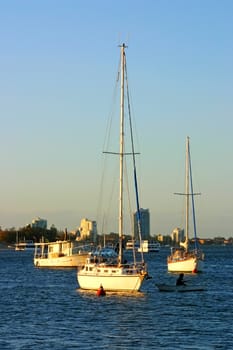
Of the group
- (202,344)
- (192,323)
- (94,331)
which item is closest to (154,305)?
(192,323)

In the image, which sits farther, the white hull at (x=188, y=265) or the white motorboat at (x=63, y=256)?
the white motorboat at (x=63, y=256)

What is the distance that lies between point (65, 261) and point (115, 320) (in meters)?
84.5

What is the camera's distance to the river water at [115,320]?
44.9 m

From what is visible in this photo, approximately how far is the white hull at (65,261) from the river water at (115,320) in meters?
51.5

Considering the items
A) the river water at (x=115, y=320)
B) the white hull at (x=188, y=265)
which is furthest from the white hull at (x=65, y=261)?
the river water at (x=115, y=320)

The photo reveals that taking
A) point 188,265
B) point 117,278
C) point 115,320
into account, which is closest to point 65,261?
point 188,265

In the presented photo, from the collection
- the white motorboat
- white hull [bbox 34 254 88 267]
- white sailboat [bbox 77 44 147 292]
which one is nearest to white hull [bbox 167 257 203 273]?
white hull [bbox 34 254 88 267]

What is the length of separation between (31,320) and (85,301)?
1339cm

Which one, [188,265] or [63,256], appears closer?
[188,265]

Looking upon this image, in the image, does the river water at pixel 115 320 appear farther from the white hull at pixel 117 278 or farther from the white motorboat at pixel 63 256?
the white motorboat at pixel 63 256

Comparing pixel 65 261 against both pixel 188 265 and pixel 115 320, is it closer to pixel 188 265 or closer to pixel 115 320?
pixel 188 265

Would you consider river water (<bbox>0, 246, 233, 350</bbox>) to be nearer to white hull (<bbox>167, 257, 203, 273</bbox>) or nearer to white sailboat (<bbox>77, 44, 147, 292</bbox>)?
white sailboat (<bbox>77, 44, 147, 292</bbox>)

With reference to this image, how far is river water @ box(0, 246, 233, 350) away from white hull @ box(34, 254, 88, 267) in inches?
2028

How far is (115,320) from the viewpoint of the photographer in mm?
55031
